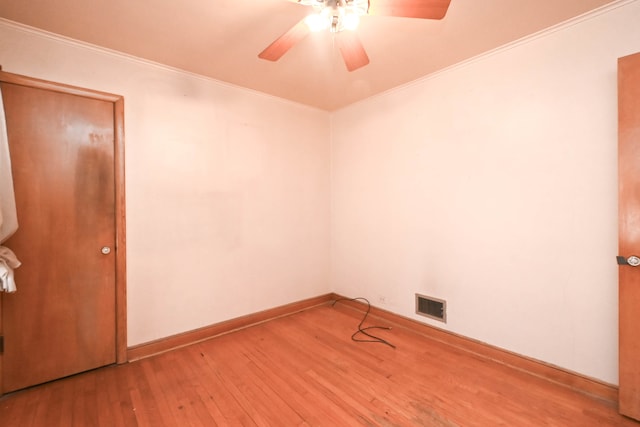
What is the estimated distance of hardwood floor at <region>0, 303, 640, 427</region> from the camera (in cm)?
173

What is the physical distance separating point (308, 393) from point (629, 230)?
2295 mm

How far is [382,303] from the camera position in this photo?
3262 mm

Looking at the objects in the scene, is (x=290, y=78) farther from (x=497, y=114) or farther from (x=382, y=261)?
(x=382, y=261)

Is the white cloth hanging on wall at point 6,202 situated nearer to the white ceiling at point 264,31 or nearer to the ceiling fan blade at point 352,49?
the white ceiling at point 264,31

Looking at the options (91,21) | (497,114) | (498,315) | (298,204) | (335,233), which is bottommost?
(498,315)

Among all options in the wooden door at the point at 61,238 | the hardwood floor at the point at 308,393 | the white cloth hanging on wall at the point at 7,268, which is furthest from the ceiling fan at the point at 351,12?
the hardwood floor at the point at 308,393

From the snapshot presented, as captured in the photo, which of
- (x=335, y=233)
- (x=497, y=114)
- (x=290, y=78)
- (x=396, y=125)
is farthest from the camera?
(x=335, y=233)

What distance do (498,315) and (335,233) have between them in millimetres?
2073

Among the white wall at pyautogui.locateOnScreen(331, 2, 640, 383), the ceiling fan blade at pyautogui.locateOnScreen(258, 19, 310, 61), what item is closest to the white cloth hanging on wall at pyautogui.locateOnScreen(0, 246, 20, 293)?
the ceiling fan blade at pyautogui.locateOnScreen(258, 19, 310, 61)

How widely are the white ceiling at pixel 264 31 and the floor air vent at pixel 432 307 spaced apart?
2.23m

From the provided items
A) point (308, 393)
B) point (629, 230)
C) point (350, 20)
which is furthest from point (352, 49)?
point (308, 393)

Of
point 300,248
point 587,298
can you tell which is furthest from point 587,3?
point 300,248

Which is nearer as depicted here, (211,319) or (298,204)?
(211,319)

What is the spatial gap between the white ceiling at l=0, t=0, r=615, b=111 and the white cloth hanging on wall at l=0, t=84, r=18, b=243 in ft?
2.61
